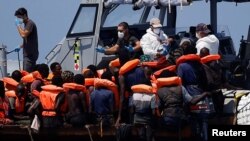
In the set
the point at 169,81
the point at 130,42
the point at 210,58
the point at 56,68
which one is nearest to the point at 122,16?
the point at 130,42

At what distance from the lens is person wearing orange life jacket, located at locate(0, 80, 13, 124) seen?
27548mm

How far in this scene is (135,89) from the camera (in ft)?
88.2

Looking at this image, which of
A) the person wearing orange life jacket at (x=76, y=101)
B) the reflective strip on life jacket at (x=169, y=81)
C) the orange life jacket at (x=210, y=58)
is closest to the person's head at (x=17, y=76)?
the person wearing orange life jacket at (x=76, y=101)

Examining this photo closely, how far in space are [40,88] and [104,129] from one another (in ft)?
5.32

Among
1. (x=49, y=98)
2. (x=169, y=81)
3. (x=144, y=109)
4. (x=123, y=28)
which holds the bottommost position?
(x=144, y=109)

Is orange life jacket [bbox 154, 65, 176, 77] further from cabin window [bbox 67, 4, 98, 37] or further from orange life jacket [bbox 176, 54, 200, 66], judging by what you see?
cabin window [bbox 67, 4, 98, 37]

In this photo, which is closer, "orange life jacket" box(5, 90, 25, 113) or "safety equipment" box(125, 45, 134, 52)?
"orange life jacket" box(5, 90, 25, 113)

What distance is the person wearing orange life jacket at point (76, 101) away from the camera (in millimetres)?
27281

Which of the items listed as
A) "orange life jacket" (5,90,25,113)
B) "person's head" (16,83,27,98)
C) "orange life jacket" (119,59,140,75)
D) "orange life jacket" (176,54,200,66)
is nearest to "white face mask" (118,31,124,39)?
"orange life jacket" (119,59,140,75)

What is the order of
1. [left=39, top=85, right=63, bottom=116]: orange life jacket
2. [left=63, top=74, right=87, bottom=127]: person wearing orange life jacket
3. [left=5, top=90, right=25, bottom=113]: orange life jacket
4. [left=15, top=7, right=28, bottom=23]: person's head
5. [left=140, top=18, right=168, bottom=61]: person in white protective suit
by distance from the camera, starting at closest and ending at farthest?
[left=63, top=74, right=87, bottom=127]: person wearing orange life jacket < [left=39, top=85, right=63, bottom=116]: orange life jacket < [left=5, top=90, right=25, bottom=113]: orange life jacket < [left=140, top=18, right=168, bottom=61]: person in white protective suit < [left=15, top=7, right=28, bottom=23]: person's head

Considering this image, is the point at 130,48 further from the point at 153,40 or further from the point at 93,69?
the point at 93,69

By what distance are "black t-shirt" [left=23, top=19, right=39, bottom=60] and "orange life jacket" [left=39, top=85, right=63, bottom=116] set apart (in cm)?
225

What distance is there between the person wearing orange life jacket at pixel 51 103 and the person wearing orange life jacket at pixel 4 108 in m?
0.75

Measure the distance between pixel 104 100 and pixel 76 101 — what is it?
583 millimetres
